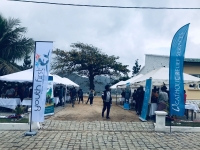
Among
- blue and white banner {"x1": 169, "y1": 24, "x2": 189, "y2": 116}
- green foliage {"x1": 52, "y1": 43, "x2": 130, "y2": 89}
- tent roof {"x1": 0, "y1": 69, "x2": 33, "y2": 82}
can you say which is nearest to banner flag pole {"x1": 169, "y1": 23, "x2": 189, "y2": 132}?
blue and white banner {"x1": 169, "y1": 24, "x2": 189, "y2": 116}

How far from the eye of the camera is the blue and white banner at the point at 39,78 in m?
8.97

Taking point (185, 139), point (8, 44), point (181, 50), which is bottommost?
point (185, 139)

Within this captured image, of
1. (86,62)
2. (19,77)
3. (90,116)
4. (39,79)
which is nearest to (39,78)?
(39,79)

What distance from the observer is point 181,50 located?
9.60 m

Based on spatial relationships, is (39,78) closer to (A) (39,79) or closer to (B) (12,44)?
(A) (39,79)

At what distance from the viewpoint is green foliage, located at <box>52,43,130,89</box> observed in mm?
38312

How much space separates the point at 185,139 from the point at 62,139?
4405 mm

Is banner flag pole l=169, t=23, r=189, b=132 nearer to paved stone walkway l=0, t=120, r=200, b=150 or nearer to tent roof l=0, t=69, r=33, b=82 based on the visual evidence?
paved stone walkway l=0, t=120, r=200, b=150

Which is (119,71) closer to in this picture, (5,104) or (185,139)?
(5,104)

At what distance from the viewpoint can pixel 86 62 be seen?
38469mm

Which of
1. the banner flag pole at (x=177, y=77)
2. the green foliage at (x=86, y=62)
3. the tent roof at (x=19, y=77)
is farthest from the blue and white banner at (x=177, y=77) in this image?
the green foliage at (x=86, y=62)

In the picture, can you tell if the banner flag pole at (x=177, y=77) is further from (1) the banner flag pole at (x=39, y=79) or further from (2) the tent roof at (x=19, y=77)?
(2) the tent roof at (x=19, y=77)

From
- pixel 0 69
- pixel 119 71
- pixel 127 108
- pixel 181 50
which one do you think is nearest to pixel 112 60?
pixel 119 71

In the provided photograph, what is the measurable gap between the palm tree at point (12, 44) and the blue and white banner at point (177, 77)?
1161 centimetres
